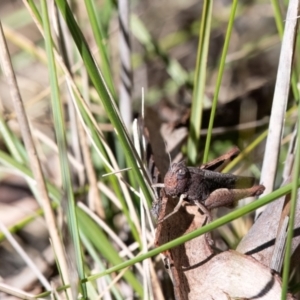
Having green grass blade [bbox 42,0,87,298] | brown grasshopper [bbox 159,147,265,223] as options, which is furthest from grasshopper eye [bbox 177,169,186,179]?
green grass blade [bbox 42,0,87,298]

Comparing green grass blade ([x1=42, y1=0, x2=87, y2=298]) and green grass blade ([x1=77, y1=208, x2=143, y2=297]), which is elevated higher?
green grass blade ([x1=42, y1=0, x2=87, y2=298])

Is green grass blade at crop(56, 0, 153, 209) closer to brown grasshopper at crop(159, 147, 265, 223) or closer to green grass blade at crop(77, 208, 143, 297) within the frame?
brown grasshopper at crop(159, 147, 265, 223)

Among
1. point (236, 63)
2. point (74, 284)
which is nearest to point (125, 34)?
point (74, 284)

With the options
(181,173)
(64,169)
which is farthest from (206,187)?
Result: (64,169)

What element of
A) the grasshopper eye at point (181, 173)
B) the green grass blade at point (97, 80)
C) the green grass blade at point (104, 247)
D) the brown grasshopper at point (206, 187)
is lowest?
the green grass blade at point (104, 247)

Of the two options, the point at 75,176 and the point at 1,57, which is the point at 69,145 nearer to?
the point at 75,176

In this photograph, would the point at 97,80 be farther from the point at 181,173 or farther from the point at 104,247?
the point at 104,247

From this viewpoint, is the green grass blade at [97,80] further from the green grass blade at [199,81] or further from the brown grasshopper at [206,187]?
the green grass blade at [199,81]

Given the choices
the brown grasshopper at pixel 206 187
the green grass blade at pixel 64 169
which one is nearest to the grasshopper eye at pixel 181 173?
the brown grasshopper at pixel 206 187
